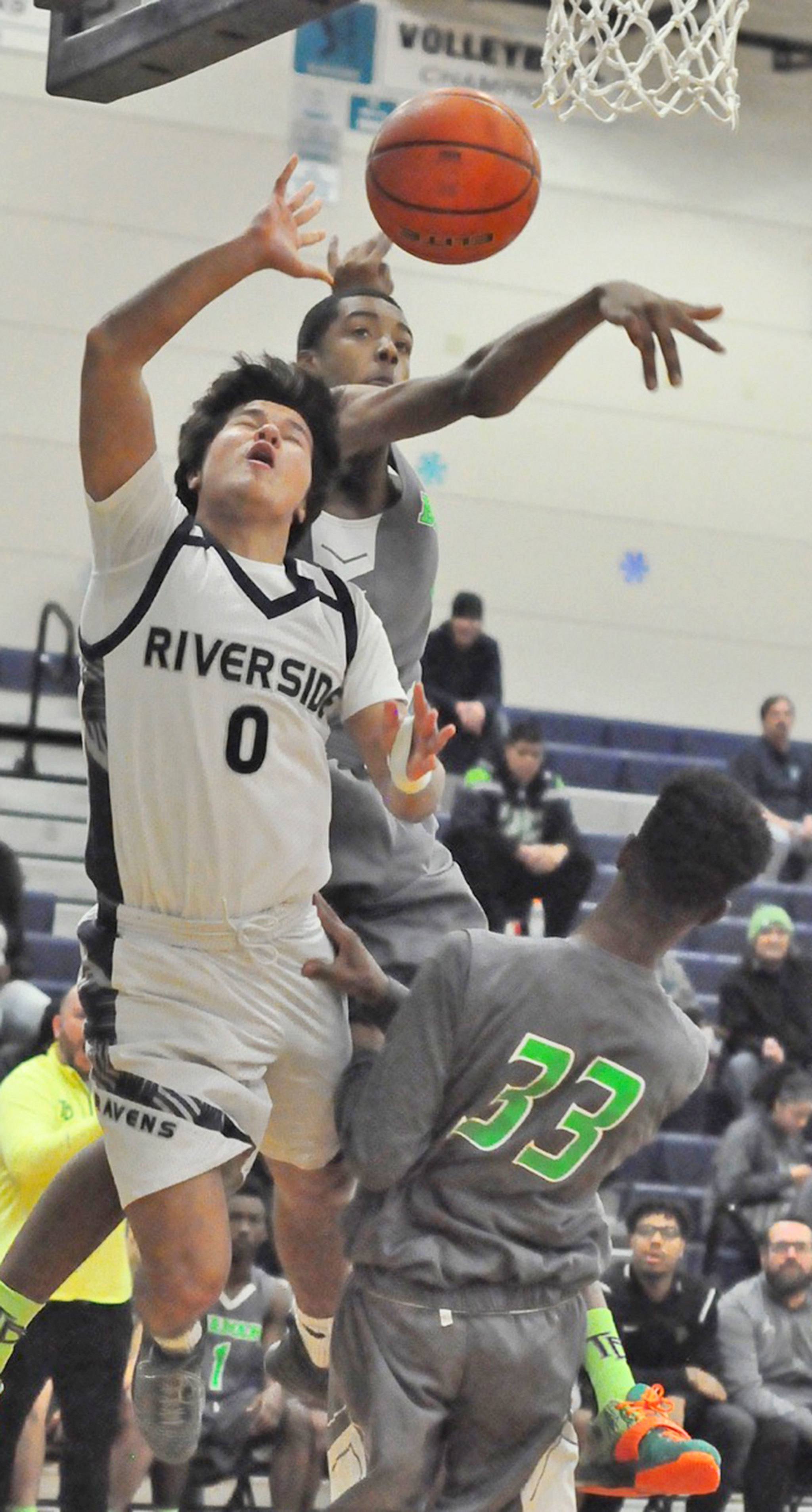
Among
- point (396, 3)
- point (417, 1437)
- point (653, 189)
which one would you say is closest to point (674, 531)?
point (653, 189)

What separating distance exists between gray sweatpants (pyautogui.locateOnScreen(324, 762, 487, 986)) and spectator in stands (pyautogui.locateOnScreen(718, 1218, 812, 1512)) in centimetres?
458

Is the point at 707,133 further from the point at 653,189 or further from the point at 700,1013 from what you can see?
the point at 700,1013

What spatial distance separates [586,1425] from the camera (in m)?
7.70

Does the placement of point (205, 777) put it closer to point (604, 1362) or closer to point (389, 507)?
point (389, 507)

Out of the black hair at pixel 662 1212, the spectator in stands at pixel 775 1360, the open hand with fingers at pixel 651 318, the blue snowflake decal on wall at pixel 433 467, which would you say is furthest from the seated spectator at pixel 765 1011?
the open hand with fingers at pixel 651 318

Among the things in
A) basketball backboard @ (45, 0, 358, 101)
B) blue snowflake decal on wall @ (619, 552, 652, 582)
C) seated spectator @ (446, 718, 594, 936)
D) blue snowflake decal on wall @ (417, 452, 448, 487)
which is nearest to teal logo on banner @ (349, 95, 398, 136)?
blue snowflake decal on wall @ (417, 452, 448, 487)

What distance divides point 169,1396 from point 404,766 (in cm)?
128

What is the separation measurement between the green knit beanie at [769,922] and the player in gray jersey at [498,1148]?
7260 mm

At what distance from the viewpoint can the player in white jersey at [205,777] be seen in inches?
153

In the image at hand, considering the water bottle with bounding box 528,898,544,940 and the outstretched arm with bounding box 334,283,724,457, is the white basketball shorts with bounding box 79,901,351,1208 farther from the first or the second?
the water bottle with bounding box 528,898,544,940

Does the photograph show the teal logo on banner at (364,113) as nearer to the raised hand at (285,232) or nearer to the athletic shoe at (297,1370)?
the raised hand at (285,232)

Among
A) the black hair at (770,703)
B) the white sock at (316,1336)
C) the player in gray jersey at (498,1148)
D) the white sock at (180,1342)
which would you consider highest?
the player in gray jersey at (498,1148)

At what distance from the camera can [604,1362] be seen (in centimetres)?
463

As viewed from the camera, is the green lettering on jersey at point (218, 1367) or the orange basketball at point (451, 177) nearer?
the orange basketball at point (451, 177)
